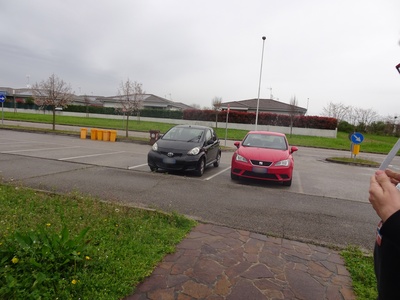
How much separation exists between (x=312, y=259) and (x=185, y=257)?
1637 mm

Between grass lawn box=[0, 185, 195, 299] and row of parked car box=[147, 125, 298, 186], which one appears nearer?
grass lawn box=[0, 185, 195, 299]

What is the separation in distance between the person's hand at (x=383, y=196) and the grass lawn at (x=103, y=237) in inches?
84.8

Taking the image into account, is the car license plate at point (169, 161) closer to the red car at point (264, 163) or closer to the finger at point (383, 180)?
the red car at point (264, 163)

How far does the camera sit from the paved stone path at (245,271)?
270 centimetres

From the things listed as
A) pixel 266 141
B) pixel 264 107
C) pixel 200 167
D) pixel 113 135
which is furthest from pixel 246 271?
pixel 264 107

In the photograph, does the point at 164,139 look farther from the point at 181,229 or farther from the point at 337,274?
the point at 337,274

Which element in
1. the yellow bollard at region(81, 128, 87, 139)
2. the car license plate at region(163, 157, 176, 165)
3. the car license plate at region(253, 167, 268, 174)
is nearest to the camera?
the car license plate at region(253, 167, 268, 174)

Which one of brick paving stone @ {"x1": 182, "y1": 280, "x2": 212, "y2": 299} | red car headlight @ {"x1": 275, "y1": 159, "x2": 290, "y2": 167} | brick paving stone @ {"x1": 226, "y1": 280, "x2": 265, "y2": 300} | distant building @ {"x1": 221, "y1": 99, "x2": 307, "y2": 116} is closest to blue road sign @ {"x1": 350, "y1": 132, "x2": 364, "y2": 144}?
red car headlight @ {"x1": 275, "y1": 159, "x2": 290, "y2": 167}

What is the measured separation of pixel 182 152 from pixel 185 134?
1220 millimetres

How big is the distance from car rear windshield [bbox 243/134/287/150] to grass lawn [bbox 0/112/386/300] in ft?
15.5

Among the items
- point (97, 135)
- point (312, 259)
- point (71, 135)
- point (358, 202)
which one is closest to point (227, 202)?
point (312, 259)

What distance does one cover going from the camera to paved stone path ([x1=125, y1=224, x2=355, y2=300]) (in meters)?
2.70

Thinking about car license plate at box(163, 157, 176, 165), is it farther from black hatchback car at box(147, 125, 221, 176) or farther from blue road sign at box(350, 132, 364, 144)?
blue road sign at box(350, 132, 364, 144)

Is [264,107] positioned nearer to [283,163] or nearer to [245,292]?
[283,163]
